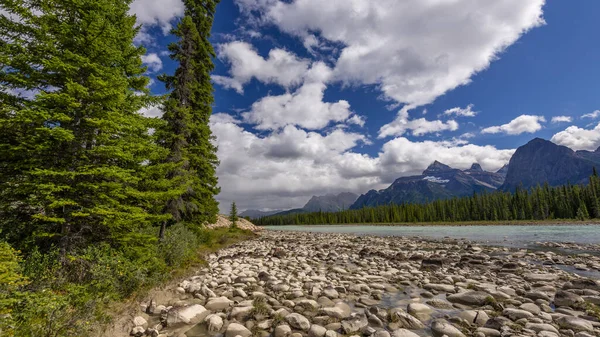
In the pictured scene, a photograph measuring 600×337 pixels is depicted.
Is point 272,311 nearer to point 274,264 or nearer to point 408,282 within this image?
point 408,282

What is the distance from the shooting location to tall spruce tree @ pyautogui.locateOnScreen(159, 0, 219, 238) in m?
15.5

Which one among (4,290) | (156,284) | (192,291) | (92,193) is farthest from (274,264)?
(4,290)

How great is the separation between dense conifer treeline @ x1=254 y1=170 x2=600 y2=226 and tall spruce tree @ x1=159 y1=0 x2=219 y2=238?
103m

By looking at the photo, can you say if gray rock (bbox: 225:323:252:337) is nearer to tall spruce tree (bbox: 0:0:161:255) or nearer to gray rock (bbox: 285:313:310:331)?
gray rock (bbox: 285:313:310:331)

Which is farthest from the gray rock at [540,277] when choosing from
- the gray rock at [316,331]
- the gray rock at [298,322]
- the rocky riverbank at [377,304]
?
the gray rock at [298,322]

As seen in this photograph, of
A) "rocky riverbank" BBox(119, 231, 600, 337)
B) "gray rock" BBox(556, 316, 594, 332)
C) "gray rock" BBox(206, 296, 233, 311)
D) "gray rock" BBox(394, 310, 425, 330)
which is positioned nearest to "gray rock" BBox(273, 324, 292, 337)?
"rocky riverbank" BBox(119, 231, 600, 337)

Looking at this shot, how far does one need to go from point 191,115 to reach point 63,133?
1056 centimetres

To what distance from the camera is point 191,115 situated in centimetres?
1644

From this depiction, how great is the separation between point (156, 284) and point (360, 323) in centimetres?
622

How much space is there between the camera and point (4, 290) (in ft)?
13.2

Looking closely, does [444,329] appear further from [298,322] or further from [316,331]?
[298,322]

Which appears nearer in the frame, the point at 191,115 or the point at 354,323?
the point at 354,323

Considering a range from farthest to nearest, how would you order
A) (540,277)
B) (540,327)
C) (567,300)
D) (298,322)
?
(540,277) → (567,300) → (298,322) → (540,327)

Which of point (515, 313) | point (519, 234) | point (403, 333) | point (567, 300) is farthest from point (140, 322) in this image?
point (519, 234)
